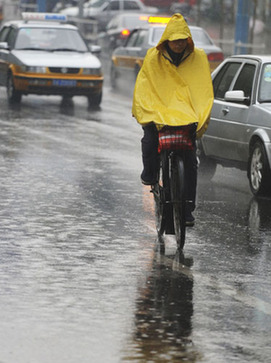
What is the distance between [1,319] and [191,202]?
3099mm

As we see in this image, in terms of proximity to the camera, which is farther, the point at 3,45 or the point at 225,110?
the point at 3,45

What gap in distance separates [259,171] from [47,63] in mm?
12544

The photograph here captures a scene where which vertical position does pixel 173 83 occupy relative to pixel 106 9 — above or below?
above

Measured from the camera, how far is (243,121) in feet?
42.2

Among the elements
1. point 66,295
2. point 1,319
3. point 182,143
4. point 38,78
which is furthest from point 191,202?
point 38,78

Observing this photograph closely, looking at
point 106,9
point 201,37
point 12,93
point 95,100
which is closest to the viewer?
point 12,93

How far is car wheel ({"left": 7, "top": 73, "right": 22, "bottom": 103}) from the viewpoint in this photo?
24.7 metres

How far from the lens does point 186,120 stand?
909 cm

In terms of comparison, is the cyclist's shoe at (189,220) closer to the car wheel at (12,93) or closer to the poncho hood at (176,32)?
the poncho hood at (176,32)

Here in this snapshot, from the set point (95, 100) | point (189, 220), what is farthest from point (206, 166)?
point (95, 100)

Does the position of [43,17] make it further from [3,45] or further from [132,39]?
[132,39]

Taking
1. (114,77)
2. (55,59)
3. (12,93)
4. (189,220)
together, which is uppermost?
(189,220)

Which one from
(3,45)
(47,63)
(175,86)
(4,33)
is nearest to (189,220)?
(175,86)

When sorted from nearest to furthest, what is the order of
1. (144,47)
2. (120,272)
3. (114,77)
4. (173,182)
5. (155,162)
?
(120,272), (173,182), (155,162), (144,47), (114,77)
